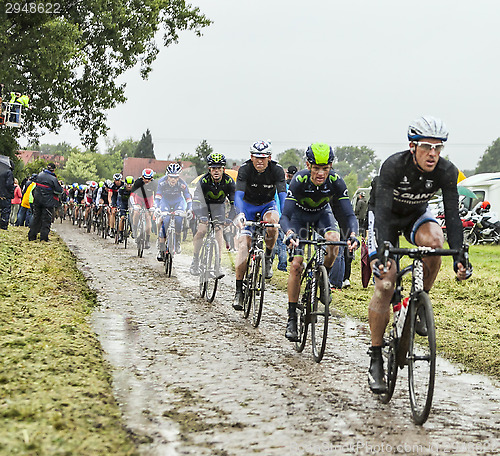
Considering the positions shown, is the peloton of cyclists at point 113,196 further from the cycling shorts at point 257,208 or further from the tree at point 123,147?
the tree at point 123,147

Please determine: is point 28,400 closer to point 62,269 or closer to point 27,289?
Answer: point 27,289

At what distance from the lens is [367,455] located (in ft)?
13.0

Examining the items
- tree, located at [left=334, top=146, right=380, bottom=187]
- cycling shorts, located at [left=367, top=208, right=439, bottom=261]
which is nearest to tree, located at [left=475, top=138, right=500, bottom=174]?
tree, located at [left=334, top=146, right=380, bottom=187]

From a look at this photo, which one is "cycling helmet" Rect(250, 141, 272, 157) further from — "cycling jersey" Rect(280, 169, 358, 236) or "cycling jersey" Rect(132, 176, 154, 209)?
"cycling jersey" Rect(132, 176, 154, 209)

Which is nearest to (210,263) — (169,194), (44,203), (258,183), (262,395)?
(258,183)

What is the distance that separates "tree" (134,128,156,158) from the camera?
148 m

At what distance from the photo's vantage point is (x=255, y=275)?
841 cm

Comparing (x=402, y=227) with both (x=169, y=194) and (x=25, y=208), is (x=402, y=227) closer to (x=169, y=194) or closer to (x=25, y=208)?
(x=169, y=194)

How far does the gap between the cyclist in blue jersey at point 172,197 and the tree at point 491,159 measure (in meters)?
110

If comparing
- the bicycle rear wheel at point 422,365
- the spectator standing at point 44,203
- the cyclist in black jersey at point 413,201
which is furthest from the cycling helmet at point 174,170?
the bicycle rear wheel at point 422,365

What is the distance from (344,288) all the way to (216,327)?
4308 mm

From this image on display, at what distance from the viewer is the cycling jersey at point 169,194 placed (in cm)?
1341

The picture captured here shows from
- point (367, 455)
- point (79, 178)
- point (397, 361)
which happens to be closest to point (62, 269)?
point (397, 361)

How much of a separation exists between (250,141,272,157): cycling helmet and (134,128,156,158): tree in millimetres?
141025
